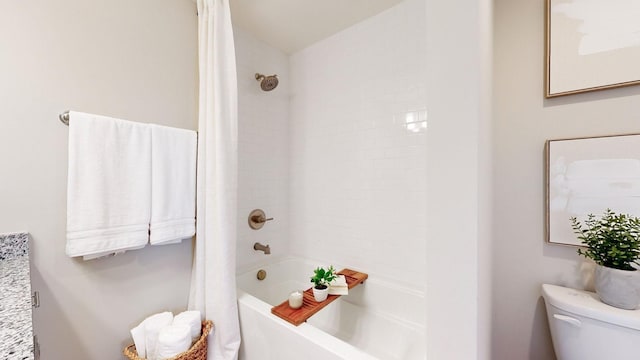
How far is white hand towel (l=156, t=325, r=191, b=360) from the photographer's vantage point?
3.53 ft

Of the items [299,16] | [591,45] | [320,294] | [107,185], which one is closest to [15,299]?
[107,185]

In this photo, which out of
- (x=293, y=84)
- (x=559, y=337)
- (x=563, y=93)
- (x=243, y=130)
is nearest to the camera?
(x=559, y=337)

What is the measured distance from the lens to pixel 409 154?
5.28 ft

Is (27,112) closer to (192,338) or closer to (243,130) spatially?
(243,130)

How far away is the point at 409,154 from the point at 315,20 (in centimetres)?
123

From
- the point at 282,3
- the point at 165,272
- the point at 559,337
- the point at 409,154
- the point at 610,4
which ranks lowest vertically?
the point at 559,337

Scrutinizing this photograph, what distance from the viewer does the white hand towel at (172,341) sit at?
3.53 feet

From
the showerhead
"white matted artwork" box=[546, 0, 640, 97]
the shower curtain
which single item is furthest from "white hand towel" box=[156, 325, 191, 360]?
"white matted artwork" box=[546, 0, 640, 97]

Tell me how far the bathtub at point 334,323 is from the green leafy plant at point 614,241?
879 millimetres

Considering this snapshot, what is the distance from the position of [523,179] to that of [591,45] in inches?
28.1

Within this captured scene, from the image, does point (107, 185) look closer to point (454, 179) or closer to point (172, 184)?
point (172, 184)

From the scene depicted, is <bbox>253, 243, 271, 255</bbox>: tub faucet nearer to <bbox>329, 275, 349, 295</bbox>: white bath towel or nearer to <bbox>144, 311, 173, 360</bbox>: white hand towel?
<bbox>329, 275, 349, 295</bbox>: white bath towel

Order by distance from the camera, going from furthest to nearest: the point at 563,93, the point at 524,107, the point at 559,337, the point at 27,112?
the point at 524,107 < the point at 563,93 < the point at 559,337 < the point at 27,112

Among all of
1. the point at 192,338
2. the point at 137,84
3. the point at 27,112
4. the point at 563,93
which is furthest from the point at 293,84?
the point at 192,338
